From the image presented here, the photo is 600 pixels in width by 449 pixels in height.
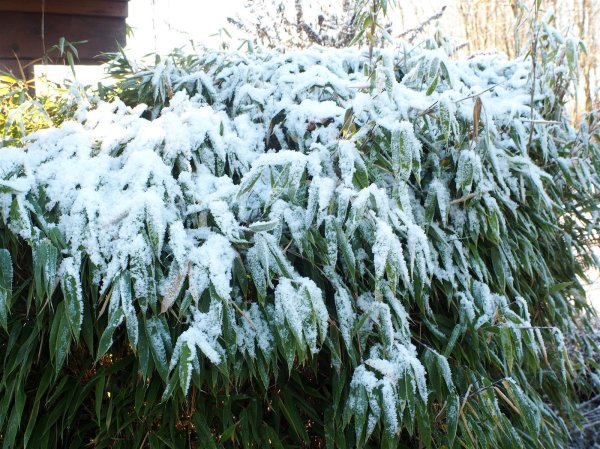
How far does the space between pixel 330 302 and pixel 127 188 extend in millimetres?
503

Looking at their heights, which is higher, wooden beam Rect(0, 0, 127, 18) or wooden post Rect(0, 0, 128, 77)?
wooden beam Rect(0, 0, 127, 18)

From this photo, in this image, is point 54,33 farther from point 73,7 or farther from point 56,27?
point 73,7

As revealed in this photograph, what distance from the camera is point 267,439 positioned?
55.3 inches

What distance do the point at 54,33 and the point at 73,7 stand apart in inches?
5.4

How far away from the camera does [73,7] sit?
9.03ft

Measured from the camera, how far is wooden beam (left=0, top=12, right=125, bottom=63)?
8.86 feet

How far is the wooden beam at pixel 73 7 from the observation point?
2672mm

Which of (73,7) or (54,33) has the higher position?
(73,7)

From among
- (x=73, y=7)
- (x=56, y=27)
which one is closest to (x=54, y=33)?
(x=56, y=27)

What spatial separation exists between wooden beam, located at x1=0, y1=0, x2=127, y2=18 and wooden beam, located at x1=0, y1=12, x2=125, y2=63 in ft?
0.08

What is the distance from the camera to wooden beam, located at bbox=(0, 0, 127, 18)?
2.67 m

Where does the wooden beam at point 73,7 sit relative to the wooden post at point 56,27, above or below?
above

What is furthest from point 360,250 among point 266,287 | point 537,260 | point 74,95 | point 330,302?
point 74,95

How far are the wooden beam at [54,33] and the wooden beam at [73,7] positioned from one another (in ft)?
0.08
